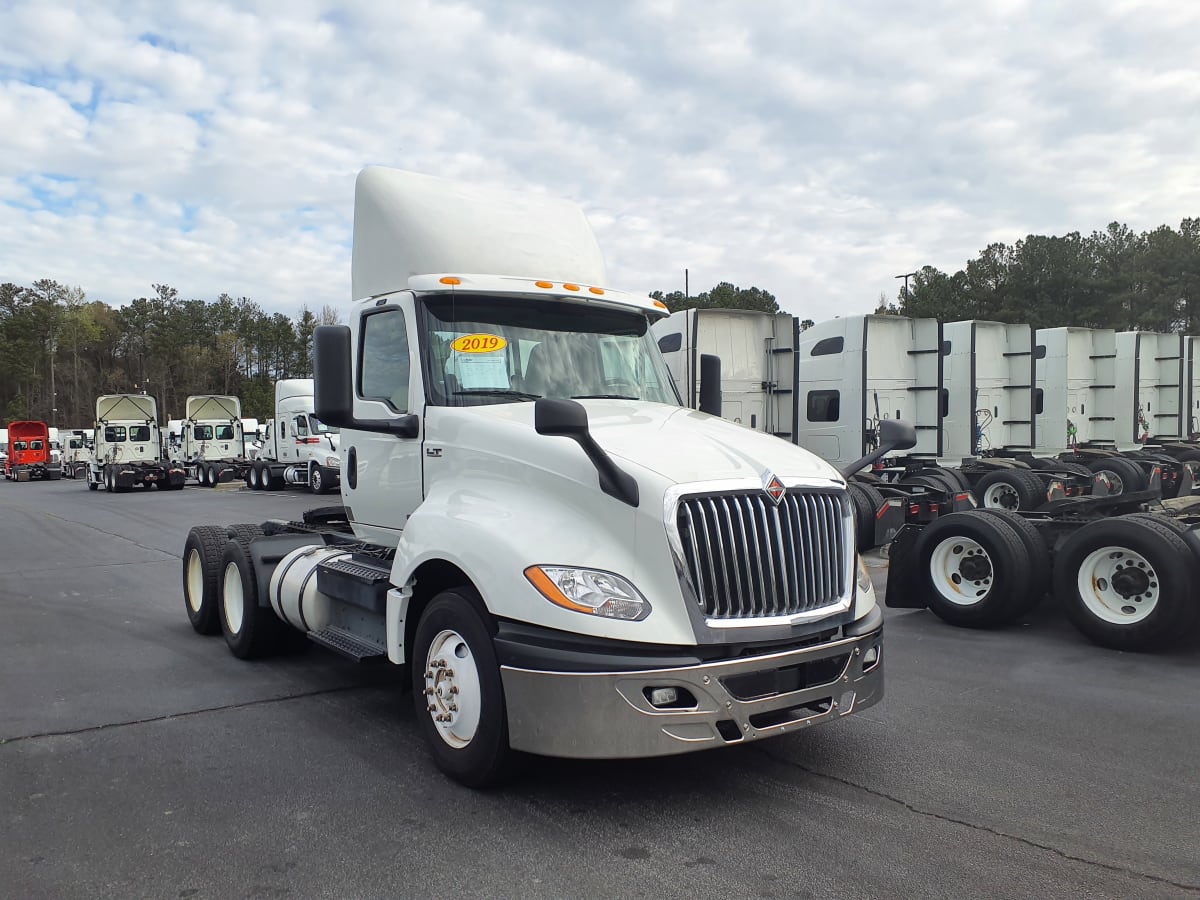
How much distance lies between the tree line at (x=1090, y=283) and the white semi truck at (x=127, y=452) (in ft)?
155

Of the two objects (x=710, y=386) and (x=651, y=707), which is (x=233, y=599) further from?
(x=651, y=707)

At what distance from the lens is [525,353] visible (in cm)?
532

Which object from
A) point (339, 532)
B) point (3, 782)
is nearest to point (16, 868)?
point (3, 782)

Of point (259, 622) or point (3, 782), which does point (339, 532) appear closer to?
point (259, 622)

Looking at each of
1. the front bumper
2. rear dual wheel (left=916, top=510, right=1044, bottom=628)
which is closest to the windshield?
the front bumper

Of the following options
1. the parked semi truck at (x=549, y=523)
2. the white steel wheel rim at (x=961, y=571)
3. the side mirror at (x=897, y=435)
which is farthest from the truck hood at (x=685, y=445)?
the white steel wheel rim at (x=961, y=571)

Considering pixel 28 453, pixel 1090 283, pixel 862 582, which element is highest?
pixel 1090 283

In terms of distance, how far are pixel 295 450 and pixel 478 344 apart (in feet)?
93.8

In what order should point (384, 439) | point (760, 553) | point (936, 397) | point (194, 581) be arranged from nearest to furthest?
point (760, 553) < point (384, 439) < point (194, 581) < point (936, 397)

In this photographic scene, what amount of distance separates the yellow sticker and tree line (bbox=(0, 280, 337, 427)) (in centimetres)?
8739

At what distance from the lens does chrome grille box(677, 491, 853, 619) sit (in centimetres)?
398

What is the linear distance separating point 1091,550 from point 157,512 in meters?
22.1

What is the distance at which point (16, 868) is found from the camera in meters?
3.63

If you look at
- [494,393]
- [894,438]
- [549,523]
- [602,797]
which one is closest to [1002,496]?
[894,438]
